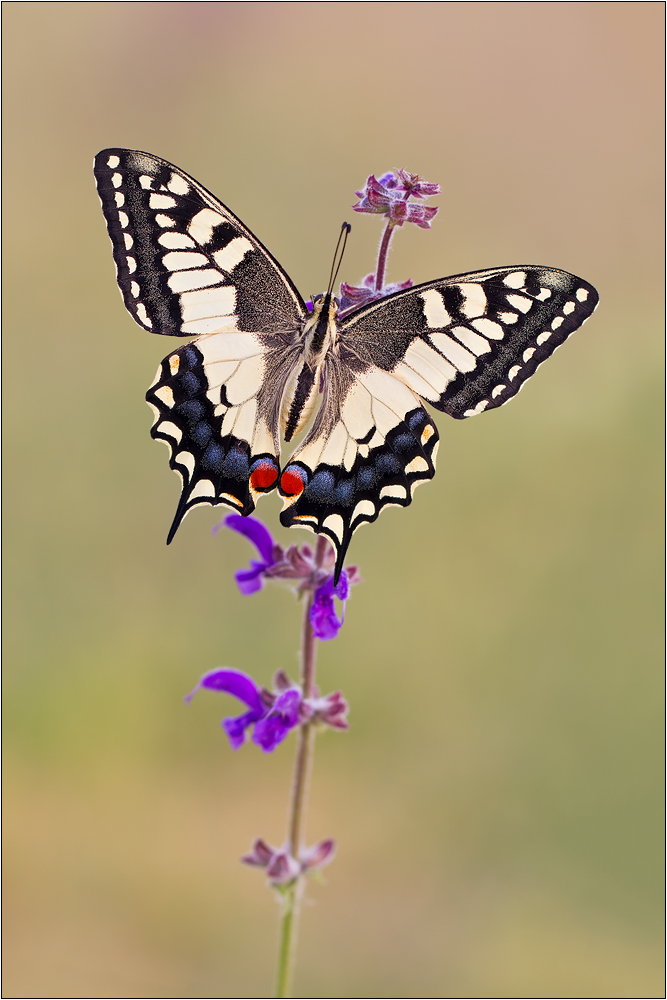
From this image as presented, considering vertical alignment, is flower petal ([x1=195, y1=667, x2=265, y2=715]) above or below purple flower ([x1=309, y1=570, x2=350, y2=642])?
below

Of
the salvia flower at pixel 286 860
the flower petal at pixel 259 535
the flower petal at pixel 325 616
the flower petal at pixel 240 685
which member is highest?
the flower petal at pixel 259 535

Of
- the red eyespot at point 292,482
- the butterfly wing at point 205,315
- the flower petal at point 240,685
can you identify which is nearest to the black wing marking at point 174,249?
the butterfly wing at point 205,315

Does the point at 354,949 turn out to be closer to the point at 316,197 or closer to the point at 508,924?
the point at 508,924

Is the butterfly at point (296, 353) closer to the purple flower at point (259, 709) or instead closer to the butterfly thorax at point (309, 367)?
the butterfly thorax at point (309, 367)

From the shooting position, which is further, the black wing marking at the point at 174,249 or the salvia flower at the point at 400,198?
the black wing marking at the point at 174,249

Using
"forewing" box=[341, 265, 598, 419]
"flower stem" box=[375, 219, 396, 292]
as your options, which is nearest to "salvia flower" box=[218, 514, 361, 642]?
"forewing" box=[341, 265, 598, 419]

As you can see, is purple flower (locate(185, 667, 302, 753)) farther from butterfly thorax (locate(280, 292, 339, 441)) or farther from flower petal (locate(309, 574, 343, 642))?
butterfly thorax (locate(280, 292, 339, 441))

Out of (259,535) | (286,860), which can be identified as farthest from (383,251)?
(286,860)
